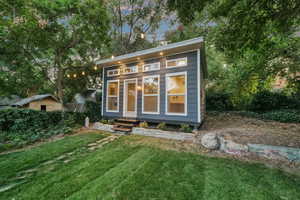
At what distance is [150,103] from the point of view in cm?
615

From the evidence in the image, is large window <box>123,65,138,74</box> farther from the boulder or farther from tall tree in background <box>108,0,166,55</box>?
tall tree in background <box>108,0,166,55</box>

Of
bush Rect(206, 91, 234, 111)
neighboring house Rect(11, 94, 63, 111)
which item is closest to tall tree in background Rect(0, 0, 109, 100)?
bush Rect(206, 91, 234, 111)

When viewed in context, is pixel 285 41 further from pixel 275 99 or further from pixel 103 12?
pixel 103 12

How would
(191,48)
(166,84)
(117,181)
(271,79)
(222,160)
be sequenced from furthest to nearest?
(166,84)
(191,48)
(271,79)
(222,160)
(117,181)

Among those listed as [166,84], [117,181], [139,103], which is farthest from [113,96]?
[117,181]

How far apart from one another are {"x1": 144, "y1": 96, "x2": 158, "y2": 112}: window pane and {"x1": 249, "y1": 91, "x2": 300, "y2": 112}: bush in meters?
6.99

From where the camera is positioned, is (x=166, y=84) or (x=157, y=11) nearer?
(x=166, y=84)

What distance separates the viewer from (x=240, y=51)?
3680 mm

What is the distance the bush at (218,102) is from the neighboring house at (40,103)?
1792cm

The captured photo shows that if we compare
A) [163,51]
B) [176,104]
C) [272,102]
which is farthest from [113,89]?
[272,102]

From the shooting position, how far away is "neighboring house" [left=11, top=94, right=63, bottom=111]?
47.6 feet

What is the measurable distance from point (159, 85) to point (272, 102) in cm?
775

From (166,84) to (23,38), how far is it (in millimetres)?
7175

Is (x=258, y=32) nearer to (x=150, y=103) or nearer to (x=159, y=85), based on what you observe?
(x=159, y=85)
